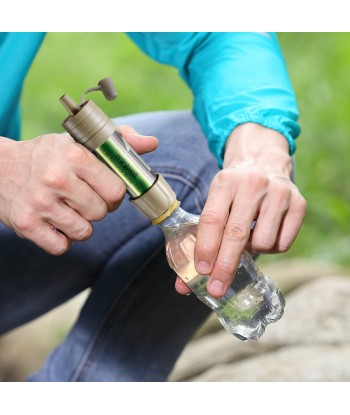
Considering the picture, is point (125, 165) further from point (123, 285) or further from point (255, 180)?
point (123, 285)

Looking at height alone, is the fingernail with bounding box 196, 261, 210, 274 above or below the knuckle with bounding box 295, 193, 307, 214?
above

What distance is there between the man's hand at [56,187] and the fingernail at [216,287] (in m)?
0.16

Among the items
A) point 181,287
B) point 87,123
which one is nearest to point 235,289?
point 181,287

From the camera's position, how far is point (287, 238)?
1.05 metres

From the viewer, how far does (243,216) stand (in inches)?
39.5

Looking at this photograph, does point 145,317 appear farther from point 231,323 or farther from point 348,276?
point 348,276

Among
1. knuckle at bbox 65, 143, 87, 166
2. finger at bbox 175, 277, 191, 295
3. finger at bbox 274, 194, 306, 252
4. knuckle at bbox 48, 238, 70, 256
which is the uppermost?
knuckle at bbox 65, 143, 87, 166

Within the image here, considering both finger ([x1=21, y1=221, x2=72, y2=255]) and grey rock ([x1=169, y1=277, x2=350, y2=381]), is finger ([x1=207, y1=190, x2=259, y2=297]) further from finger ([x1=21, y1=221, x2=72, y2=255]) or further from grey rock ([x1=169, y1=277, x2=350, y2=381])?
Answer: grey rock ([x1=169, y1=277, x2=350, y2=381])

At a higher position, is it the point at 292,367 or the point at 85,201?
the point at 85,201

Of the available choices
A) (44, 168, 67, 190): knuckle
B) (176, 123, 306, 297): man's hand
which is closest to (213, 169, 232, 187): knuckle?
(176, 123, 306, 297): man's hand

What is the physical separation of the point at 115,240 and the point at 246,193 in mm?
434

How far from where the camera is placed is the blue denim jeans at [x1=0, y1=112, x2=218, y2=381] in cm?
133

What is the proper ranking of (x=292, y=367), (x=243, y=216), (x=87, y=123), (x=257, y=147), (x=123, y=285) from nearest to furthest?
(x=87, y=123)
(x=243, y=216)
(x=257, y=147)
(x=123, y=285)
(x=292, y=367)

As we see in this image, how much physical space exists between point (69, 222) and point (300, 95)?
94.9 inches
